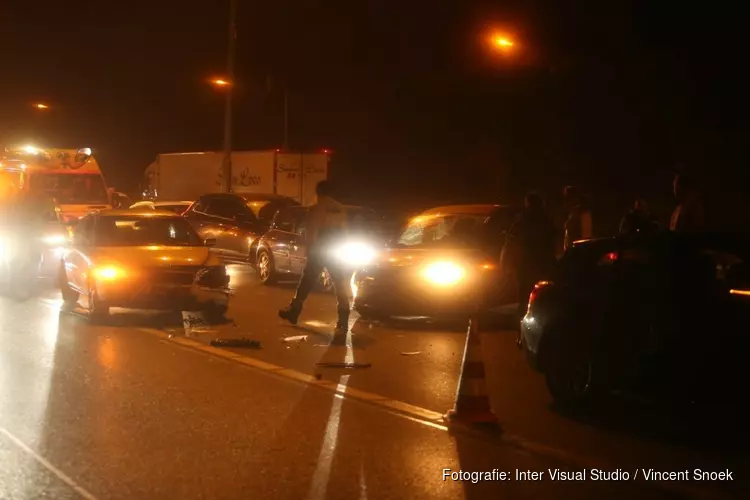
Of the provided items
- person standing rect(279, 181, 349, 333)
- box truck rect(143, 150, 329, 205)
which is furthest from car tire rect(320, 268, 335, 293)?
box truck rect(143, 150, 329, 205)

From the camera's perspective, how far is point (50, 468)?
23.6 ft

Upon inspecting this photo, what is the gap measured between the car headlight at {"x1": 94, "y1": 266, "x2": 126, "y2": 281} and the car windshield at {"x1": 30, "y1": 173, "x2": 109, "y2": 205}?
12.7 m

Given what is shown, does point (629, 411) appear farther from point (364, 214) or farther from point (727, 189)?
point (727, 189)

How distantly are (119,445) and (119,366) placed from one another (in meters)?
3.69

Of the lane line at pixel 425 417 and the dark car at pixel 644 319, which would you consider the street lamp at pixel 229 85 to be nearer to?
the lane line at pixel 425 417

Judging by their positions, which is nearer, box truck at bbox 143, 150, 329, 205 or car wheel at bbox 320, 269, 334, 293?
car wheel at bbox 320, 269, 334, 293

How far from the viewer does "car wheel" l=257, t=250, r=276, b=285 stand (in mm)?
21438

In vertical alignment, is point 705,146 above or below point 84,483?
above

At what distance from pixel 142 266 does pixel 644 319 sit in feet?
27.5

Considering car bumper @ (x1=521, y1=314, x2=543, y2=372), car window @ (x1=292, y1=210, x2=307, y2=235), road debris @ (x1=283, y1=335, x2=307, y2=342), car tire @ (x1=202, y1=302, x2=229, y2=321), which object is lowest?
road debris @ (x1=283, y1=335, x2=307, y2=342)

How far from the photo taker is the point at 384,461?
7488mm

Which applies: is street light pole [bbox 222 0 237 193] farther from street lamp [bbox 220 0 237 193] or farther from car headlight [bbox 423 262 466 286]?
car headlight [bbox 423 262 466 286]

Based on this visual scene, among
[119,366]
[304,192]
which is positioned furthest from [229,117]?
[119,366]

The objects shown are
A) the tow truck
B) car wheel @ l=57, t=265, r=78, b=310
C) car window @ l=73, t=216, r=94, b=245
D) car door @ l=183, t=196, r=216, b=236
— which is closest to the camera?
car window @ l=73, t=216, r=94, b=245
